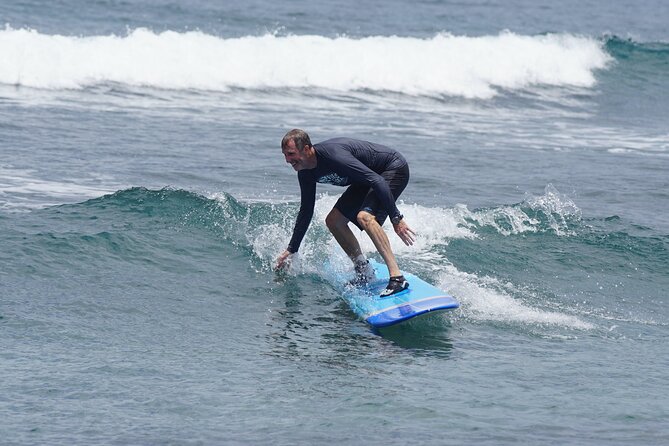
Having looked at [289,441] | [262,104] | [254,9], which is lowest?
[289,441]

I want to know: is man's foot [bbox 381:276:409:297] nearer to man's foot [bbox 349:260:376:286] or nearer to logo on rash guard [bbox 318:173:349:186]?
man's foot [bbox 349:260:376:286]

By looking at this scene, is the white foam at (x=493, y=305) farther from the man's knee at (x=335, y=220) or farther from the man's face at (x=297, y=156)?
the man's face at (x=297, y=156)

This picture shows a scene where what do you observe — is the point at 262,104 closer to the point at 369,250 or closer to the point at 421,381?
the point at 369,250

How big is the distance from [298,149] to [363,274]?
1.44 m

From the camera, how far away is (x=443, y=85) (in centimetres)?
2706

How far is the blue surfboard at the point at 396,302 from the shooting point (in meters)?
8.88

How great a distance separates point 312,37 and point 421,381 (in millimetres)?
22408

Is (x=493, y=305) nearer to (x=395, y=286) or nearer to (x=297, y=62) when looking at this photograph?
(x=395, y=286)

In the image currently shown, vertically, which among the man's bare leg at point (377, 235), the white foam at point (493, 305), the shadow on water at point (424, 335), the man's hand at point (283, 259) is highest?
the man's bare leg at point (377, 235)

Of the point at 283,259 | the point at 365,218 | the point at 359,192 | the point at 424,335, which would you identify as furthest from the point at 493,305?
the point at 283,259

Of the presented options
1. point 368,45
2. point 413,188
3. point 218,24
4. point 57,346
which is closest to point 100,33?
point 218,24

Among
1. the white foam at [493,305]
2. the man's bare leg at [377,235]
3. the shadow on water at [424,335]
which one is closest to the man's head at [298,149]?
the man's bare leg at [377,235]

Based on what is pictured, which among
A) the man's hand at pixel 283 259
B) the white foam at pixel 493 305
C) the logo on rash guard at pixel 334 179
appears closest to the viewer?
the white foam at pixel 493 305

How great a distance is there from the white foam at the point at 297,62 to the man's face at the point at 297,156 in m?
13.4
